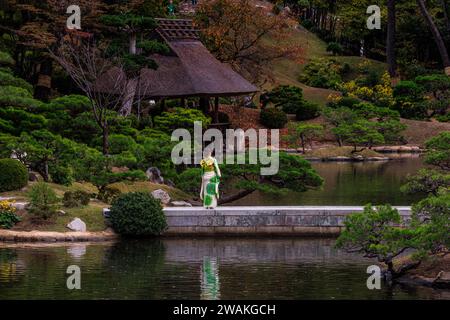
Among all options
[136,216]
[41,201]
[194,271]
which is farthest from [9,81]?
[194,271]

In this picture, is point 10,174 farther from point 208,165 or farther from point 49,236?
point 208,165

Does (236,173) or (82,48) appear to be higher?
(82,48)

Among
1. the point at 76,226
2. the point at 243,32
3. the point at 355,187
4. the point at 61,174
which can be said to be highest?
the point at 243,32

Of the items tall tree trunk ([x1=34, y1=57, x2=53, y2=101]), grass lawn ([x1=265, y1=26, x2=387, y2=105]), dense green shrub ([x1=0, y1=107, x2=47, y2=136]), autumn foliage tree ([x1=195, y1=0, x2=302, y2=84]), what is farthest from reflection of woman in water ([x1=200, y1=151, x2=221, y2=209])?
A: grass lawn ([x1=265, y1=26, x2=387, y2=105])

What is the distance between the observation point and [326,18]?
306 feet

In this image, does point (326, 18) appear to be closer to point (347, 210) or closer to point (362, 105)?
point (362, 105)

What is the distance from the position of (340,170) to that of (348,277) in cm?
2637

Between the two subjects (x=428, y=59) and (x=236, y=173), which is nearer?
(x=236, y=173)

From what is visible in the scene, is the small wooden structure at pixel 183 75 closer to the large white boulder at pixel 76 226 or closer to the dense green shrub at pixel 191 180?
the dense green shrub at pixel 191 180

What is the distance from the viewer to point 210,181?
33594 mm

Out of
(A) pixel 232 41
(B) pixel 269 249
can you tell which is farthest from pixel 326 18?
(B) pixel 269 249

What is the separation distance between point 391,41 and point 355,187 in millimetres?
30251

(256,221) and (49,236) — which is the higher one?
(256,221)

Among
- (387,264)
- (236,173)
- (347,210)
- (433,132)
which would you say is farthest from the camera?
(433,132)
